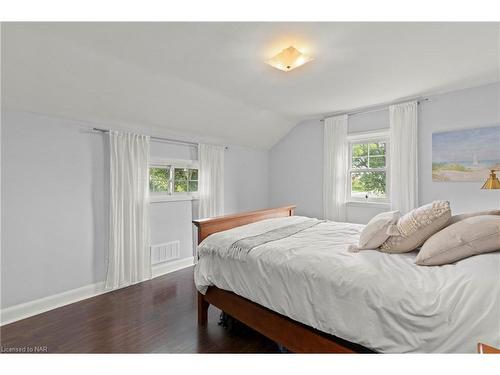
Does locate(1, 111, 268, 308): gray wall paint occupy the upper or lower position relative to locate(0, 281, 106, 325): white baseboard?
upper

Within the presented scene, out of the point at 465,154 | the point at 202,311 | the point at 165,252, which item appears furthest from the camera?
the point at 165,252

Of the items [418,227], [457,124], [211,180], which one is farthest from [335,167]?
[418,227]

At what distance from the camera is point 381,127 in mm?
3547

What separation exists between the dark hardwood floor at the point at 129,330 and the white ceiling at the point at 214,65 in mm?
1927

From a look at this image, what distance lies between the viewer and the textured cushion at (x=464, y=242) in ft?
4.37

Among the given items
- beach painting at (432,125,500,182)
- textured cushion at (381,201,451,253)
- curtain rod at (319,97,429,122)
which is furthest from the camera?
curtain rod at (319,97,429,122)

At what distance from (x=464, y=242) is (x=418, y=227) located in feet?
0.81

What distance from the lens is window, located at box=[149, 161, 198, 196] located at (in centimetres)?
340

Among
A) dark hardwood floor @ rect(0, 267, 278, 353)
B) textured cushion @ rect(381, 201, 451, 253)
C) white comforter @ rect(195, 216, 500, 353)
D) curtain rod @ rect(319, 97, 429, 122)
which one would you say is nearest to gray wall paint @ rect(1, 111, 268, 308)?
dark hardwood floor @ rect(0, 267, 278, 353)

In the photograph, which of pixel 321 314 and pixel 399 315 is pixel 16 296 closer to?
pixel 321 314

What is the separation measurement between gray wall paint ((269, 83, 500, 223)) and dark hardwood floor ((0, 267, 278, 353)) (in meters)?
2.65

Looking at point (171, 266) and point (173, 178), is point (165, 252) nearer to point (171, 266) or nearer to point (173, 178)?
point (171, 266)

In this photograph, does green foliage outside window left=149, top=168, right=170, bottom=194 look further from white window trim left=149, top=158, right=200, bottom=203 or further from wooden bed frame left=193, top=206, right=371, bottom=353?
wooden bed frame left=193, top=206, right=371, bottom=353
